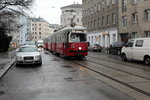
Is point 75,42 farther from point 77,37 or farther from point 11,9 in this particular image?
point 11,9

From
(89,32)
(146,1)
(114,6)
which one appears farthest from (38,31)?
(146,1)

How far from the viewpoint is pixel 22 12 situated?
27000 mm

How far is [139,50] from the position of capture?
16.3 metres

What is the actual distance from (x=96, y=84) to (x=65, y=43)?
1191 cm

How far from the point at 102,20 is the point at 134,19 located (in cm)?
1425

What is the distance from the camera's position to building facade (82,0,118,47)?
42.4 metres

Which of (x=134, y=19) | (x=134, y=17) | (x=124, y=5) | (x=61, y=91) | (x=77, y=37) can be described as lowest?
(x=61, y=91)

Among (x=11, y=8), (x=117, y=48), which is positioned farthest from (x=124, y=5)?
(x=11, y=8)

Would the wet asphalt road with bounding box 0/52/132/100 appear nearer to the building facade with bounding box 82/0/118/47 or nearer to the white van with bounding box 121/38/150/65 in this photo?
the white van with bounding box 121/38/150/65

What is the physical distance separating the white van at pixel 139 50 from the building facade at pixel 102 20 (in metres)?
23.2

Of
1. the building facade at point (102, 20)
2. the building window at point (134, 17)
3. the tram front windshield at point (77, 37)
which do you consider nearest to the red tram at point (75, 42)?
the tram front windshield at point (77, 37)

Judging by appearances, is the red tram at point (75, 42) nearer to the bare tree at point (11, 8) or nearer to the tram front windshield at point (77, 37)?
the tram front windshield at point (77, 37)

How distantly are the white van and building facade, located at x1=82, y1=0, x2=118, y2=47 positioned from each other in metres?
23.2

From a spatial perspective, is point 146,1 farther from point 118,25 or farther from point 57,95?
point 57,95
